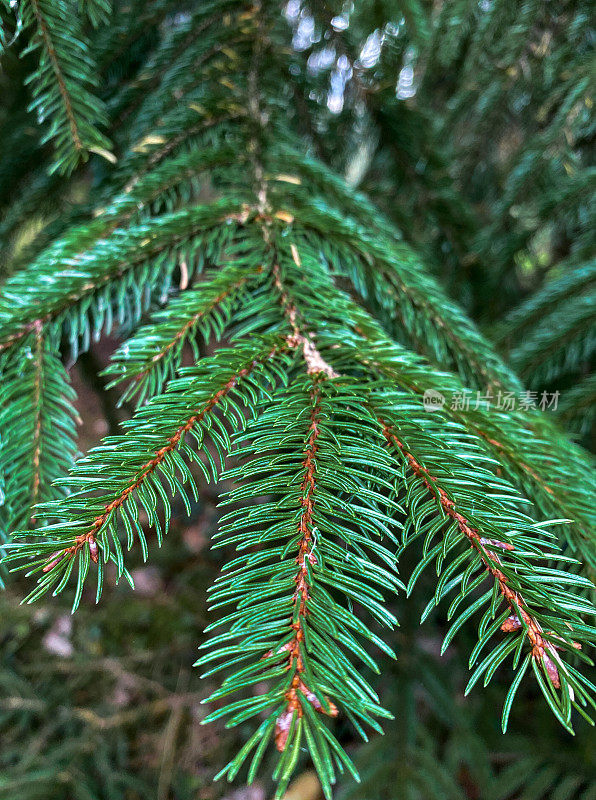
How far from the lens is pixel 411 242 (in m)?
1.13

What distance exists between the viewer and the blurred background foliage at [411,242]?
93cm

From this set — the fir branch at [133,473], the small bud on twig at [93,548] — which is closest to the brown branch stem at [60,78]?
the fir branch at [133,473]

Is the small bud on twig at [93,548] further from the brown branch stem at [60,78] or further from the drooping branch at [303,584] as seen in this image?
the brown branch stem at [60,78]

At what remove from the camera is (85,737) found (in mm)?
1514

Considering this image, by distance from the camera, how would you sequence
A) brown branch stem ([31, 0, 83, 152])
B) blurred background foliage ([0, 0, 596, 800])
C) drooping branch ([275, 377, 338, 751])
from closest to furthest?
drooping branch ([275, 377, 338, 751]), brown branch stem ([31, 0, 83, 152]), blurred background foliage ([0, 0, 596, 800])

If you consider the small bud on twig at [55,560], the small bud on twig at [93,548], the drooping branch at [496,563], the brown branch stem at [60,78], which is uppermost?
the brown branch stem at [60,78]

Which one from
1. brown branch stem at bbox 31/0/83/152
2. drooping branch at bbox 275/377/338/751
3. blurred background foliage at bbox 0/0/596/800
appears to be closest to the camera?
drooping branch at bbox 275/377/338/751

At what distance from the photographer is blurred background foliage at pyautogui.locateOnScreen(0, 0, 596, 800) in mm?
932

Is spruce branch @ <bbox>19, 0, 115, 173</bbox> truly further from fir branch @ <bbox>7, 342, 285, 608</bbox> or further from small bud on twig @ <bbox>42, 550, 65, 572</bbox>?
small bud on twig @ <bbox>42, 550, 65, 572</bbox>

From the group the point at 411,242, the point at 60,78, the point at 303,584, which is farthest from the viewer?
the point at 411,242

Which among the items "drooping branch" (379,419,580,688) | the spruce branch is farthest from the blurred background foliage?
"drooping branch" (379,419,580,688)

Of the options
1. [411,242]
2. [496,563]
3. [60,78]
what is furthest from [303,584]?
[411,242]

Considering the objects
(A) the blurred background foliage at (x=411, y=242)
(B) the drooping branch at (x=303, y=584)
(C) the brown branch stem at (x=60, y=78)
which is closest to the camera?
(B) the drooping branch at (x=303, y=584)

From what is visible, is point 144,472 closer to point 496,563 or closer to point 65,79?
point 496,563
